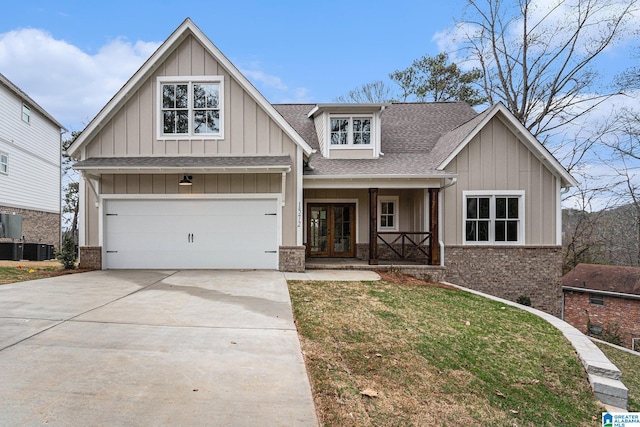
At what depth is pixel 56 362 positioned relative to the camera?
351 centimetres

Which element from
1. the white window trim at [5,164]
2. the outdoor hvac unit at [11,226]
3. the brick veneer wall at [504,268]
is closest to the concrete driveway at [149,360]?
the brick veneer wall at [504,268]

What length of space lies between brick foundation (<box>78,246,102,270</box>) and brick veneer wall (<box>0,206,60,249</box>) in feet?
31.6

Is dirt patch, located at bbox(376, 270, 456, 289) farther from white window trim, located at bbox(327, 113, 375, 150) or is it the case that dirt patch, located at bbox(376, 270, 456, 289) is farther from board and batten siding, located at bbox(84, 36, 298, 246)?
white window trim, located at bbox(327, 113, 375, 150)

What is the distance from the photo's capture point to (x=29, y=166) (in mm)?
18609

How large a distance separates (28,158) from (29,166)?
434 mm

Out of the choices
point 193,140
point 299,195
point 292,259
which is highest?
Result: point 193,140

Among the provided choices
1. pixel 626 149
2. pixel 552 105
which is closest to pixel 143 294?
pixel 552 105

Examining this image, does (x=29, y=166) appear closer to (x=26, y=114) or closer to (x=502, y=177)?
(x=26, y=114)

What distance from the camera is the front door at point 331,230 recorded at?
12820 millimetres

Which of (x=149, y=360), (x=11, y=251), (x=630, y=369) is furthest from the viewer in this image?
(x=11, y=251)

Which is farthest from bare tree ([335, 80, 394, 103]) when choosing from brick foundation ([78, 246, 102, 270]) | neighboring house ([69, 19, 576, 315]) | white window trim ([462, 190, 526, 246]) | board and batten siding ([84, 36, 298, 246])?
brick foundation ([78, 246, 102, 270])

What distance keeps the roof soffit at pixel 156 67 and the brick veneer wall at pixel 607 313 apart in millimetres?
15958

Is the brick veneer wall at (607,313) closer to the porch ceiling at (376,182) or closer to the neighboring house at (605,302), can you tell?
the neighboring house at (605,302)

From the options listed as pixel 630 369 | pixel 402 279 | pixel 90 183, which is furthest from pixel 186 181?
pixel 630 369
